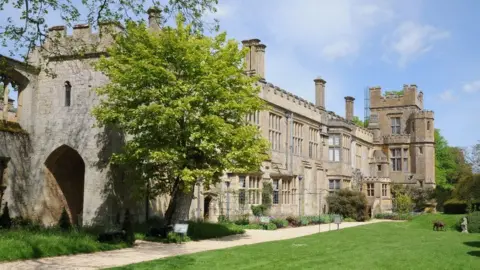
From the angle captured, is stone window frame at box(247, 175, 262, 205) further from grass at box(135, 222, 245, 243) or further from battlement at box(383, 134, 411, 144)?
battlement at box(383, 134, 411, 144)

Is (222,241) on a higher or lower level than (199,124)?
lower

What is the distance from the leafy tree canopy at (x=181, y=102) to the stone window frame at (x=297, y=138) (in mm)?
14908

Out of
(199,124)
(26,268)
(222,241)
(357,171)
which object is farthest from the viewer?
(357,171)

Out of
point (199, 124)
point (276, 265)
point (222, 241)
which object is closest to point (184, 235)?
point (222, 241)

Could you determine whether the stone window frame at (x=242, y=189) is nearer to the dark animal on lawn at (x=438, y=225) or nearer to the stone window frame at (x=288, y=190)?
the stone window frame at (x=288, y=190)

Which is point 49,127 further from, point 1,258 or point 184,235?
point 1,258

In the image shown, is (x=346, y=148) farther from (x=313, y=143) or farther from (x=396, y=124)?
(x=396, y=124)

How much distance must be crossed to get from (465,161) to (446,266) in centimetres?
5778

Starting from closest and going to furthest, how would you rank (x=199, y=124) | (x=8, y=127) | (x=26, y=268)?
(x=26, y=268) → (x=199, y=124) → (x=8, y=127)

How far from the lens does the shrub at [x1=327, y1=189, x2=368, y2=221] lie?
110 ft

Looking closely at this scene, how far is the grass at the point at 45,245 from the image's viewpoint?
39.9 feet

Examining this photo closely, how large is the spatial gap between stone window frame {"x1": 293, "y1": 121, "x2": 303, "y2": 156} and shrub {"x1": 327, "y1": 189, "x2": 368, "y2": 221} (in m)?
3.82

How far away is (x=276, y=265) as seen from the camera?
11953 mm

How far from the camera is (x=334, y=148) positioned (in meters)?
37.0
